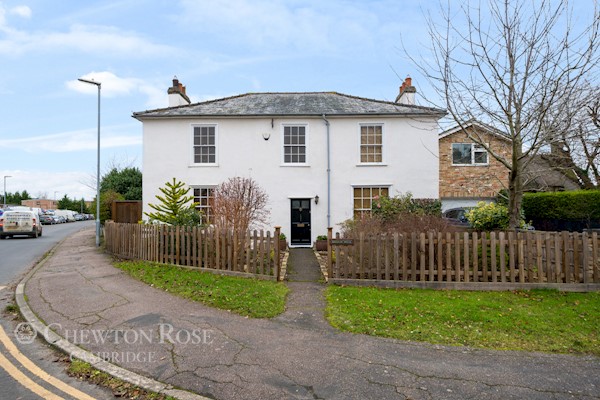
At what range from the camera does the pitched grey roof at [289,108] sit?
1680cm

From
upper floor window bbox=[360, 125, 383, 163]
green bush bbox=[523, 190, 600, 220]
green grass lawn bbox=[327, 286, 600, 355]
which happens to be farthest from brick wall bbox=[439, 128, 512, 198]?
green grass lawn bbox=[327, 286, 600, 355]

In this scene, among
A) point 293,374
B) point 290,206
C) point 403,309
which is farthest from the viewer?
point 290,206

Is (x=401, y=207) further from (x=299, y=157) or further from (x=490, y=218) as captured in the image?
(x=299, y=157)

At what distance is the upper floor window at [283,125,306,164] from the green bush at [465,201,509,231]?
784 centimetres

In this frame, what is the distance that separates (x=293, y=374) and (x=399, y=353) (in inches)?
62.4

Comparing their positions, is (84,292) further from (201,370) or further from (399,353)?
(399,353)

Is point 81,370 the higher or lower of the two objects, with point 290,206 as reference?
lower

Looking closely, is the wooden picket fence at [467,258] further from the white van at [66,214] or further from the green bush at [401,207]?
the white van at [66,214]

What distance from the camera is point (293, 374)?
436cm

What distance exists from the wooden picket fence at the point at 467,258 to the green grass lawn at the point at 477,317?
494 millimetres

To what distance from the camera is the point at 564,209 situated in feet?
62.7

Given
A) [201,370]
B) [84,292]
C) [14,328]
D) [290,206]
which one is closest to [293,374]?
[201,370]

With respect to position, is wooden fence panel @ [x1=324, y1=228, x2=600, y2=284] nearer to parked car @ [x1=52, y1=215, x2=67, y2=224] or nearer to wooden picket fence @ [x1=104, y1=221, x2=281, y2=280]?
wooden picket fence @ [x1=104, y1=221, x2=281, y2=280]

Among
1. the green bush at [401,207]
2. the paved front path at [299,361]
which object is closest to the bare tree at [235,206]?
the green bush at [401,207]
